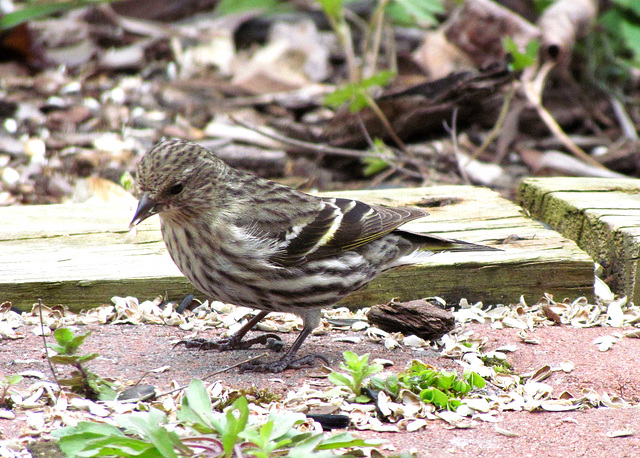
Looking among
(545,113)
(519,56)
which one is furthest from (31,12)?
(545,113)

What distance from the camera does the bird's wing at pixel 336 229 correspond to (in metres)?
4.04

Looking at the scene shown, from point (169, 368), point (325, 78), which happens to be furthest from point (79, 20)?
point (169, 368)

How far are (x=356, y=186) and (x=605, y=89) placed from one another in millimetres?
3150

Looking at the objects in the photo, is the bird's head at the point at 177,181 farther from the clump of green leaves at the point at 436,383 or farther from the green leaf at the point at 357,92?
the green leaf at the point at 357,92

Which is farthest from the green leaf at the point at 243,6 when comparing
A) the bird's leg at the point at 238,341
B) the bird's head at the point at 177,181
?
the bird's leg at the point at 238,341

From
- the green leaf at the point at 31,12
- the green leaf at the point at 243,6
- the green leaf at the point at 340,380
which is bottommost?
the green leaf at the point at 340,380

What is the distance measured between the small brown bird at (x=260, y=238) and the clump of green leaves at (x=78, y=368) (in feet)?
2.34

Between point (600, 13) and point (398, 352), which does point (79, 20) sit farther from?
point (398, 352)

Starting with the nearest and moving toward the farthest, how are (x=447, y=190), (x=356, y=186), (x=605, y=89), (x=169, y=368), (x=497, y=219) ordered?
(x=169, y=368) → (x=497, y=219) → (x=447, y=190) → (x=356, y=186) → (x=605, y=89)

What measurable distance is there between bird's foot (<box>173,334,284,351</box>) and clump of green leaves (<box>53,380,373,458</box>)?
48.6 inches

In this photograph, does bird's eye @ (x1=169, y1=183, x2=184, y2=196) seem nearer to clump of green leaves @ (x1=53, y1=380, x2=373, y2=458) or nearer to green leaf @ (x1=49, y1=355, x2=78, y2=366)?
green leaf @ (x1=49, y1=355, x2=78, y2=366)

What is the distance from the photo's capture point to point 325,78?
8.55 meters

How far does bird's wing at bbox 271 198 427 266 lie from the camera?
404cm

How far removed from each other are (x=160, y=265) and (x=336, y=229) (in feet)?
3.20
